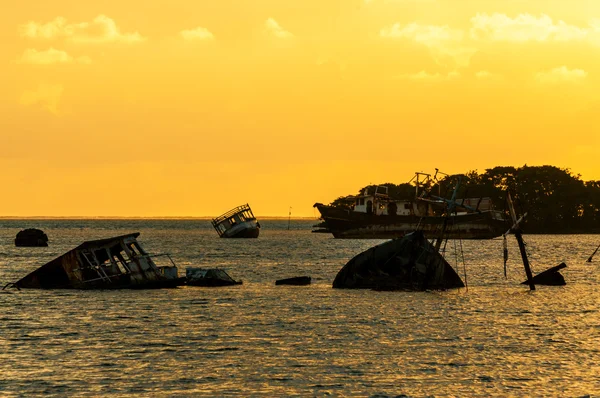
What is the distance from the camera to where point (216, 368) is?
3186cm

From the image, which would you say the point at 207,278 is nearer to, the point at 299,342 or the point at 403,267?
the point at 403,267

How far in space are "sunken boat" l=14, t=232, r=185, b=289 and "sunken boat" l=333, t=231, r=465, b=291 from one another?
11.6 m

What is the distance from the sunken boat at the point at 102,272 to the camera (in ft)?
183

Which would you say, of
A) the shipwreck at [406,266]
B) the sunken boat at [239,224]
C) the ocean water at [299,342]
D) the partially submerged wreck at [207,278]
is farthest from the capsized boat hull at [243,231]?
the shipwreck at [406,266]

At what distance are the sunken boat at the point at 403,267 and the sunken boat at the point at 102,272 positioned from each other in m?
11.6

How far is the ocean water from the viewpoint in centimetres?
2916

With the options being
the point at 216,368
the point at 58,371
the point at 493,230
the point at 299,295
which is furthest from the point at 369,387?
the point at 493,230

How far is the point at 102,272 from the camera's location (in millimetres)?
57406

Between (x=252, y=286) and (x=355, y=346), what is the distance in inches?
A: 1123

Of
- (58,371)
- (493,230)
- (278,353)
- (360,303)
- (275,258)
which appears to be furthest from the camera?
(493,230)

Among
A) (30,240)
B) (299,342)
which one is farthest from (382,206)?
(299,342)

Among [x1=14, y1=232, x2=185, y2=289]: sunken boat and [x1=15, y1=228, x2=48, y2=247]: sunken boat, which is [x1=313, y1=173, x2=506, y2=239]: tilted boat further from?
[x1=14, y1=232, x2=185, y2=289]: sunken boat

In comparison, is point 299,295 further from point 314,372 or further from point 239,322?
point 314,372

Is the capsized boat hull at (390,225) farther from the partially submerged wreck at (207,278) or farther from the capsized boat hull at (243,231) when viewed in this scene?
the partially submerged wreck at (207,278)
